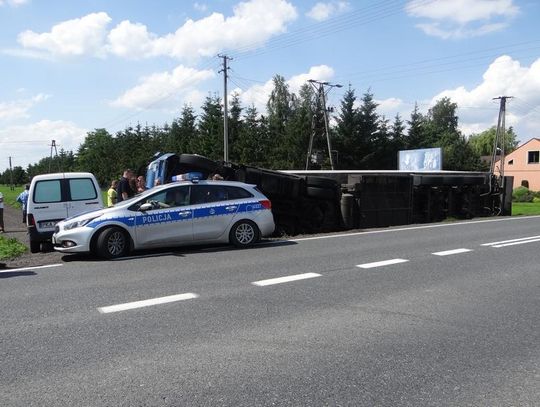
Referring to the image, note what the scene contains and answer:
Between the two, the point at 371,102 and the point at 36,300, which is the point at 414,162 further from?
the point at 36,300

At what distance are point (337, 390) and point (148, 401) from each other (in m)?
1.30

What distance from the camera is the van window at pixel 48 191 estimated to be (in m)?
12.2

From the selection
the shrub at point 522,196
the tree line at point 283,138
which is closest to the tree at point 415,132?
the tree line at point 283,138

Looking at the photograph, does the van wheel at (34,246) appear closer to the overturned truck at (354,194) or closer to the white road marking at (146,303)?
the overturned truck at (354,194)

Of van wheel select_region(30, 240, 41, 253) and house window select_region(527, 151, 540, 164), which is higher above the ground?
house window select_region(527, 151, 540, 164)

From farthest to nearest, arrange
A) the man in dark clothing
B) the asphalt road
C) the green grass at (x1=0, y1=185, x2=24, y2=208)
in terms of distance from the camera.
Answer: the green grass at (x1=0, y1=185, x2=24, y2=208)
the man in dark clothing
the asphalt road

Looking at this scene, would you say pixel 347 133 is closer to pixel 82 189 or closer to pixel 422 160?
pixel 422 160

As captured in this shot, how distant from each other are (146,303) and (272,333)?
1869 mm

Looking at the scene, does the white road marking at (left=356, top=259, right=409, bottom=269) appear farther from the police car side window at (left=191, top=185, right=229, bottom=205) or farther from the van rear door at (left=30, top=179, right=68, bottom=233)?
the van rear door at (left=30, top=179, right=68, bottom=233)

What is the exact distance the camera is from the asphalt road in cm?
377

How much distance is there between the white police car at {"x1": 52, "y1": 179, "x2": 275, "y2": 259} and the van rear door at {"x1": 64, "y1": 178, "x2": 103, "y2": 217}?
2.26 metres

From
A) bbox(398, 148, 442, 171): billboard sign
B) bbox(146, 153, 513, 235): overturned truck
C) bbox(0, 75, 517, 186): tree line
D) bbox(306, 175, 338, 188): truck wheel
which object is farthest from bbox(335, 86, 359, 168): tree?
bbox(306, 175, 338, 188): truck wheel

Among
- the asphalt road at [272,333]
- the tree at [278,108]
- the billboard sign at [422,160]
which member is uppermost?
the tree at [278,108]

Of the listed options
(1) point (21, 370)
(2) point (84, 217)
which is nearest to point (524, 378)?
(1) point (21, 370)
